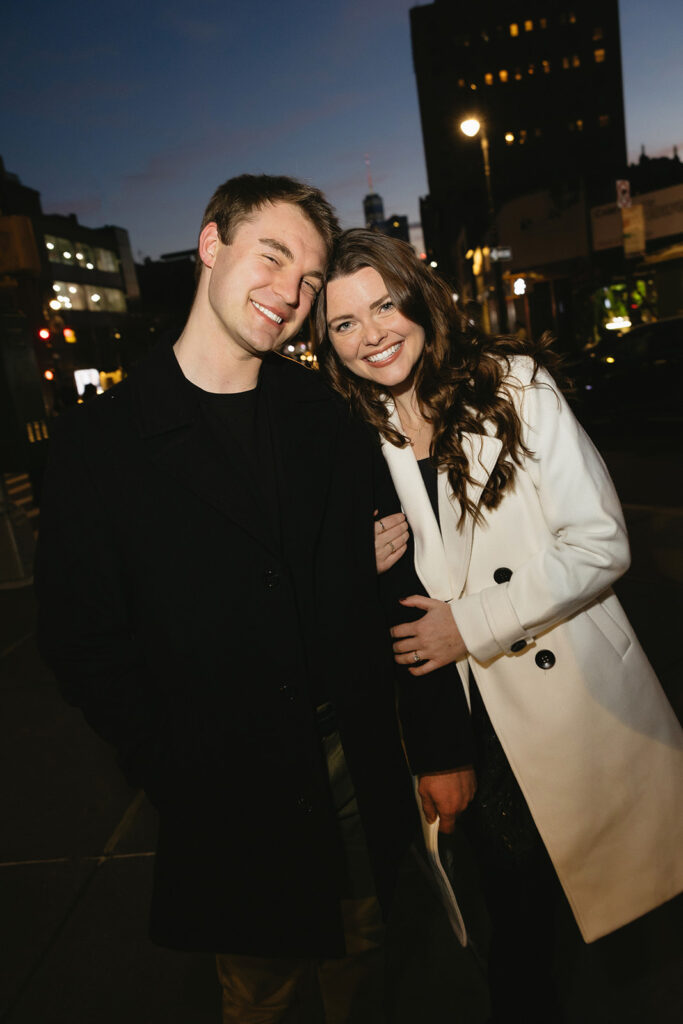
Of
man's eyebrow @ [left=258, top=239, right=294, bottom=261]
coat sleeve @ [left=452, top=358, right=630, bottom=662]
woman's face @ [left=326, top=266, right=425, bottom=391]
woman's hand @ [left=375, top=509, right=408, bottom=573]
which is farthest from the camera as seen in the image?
woman's face @ [left=326, top=266, right=425, bottom=391]

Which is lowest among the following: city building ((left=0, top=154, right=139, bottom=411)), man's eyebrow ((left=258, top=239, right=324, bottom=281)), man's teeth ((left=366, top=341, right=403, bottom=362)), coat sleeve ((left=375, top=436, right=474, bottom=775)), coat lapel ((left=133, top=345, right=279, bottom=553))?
coat sleeve ((left=375, top=436, right=474, bottom=775))

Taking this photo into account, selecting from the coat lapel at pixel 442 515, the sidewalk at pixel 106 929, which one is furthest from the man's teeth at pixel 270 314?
the sidewalk at pixel 106 929

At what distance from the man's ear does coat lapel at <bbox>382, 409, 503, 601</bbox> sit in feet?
2.75

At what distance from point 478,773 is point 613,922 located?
0.63m

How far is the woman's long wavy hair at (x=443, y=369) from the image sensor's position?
1.96m

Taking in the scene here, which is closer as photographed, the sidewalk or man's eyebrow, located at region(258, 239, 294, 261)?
man's eyebrow, located at region(258, 239, 294, 261)

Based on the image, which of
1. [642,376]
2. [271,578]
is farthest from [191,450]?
[642,376]


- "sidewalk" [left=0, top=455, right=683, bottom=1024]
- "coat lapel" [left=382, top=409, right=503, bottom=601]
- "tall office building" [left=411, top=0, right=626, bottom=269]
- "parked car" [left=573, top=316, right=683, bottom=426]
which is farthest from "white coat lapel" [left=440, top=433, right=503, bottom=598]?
"tall office building" [left=411, top=0, right=626, bottom=269]

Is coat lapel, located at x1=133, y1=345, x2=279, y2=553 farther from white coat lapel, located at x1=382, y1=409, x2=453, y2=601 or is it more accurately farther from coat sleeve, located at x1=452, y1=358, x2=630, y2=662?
coat sleeve, located at x1=452, y1=358, x2=630, y2=662

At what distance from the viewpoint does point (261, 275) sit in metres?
1.89

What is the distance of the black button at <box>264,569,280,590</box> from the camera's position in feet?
5.48

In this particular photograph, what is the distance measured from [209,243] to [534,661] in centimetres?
167

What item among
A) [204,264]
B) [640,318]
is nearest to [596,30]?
[640,318]

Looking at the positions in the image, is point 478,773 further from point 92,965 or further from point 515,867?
point 92,965
